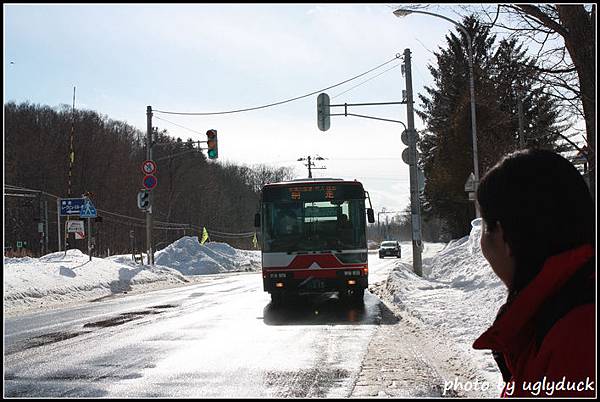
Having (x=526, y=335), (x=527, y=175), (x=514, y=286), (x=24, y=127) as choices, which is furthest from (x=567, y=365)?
(x=24, y=127)

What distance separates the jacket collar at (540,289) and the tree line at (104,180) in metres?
47.1

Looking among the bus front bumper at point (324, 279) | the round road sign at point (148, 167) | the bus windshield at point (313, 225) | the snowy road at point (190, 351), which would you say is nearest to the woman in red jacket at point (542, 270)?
the snowy road at point (190, 351)

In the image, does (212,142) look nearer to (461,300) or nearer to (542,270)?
(461,300)

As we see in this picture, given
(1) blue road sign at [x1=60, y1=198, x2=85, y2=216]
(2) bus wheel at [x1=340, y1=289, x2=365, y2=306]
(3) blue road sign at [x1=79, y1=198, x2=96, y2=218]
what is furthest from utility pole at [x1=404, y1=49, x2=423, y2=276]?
(1) blue road sign at [x1=60, y1=198, x2=85, y2=216]

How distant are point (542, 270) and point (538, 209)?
0.19 metres

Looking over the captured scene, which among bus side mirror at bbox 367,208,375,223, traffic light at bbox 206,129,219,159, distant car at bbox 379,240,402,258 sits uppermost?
traffic light at bbox 206,129,219,159

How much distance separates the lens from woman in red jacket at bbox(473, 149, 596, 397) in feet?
5.16

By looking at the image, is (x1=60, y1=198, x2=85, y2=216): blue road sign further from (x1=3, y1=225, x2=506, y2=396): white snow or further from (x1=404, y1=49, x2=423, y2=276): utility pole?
(x1=404, y1=49, x2=423, y2=276): utility pole

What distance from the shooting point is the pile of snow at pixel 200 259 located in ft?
143

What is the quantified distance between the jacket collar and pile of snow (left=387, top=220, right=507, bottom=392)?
416 centimetres

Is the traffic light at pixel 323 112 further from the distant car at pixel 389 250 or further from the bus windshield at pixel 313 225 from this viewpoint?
the distant car at pixel 389 250

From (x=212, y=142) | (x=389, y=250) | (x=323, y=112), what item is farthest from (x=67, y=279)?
(x=389, y=250)

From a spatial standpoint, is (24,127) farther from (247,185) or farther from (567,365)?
(567,365)

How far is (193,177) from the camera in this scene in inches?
3556
